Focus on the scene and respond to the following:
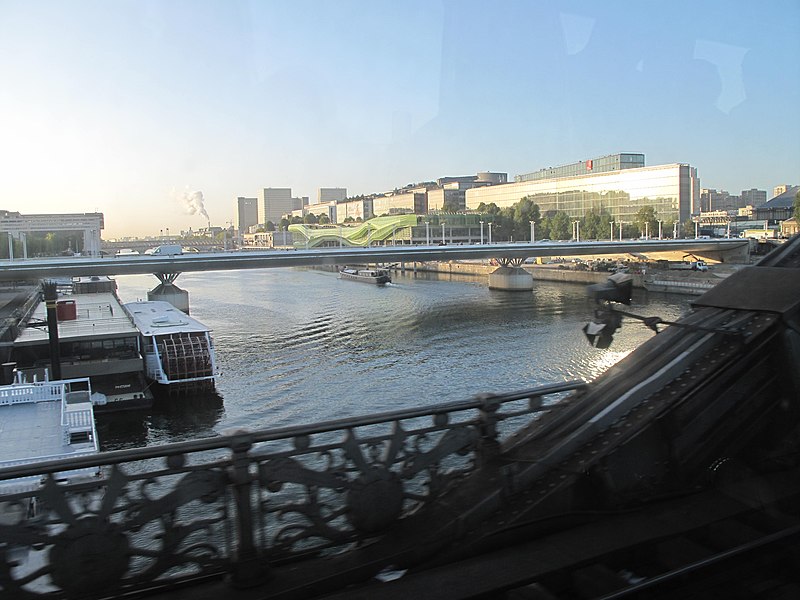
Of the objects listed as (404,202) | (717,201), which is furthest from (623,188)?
(404,202)

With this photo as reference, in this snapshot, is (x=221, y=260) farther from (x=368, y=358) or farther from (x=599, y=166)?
(x=599, y=166)

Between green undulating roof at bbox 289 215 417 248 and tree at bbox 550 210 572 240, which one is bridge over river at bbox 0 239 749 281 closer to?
tree at bbox 550 210 572 240

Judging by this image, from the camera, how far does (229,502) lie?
4.99 ft

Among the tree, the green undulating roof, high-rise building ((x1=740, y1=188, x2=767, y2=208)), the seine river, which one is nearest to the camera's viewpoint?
high-rise building ((x1=740, y1=188, x2=767, y2=208))

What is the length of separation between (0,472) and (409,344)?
11945 mm

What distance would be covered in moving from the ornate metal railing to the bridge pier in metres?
17.8

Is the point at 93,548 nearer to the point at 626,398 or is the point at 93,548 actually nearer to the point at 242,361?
the point at 626,398

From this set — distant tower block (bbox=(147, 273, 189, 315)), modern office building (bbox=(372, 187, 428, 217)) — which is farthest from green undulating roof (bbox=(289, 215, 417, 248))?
distant tower block (bbox=(147, 273, 189, 315))

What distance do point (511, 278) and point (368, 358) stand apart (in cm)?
1087

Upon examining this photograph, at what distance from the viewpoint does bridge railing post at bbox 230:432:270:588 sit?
58.2 inches

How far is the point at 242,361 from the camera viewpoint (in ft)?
41.7

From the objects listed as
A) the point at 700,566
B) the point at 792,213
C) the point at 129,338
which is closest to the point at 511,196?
the point at 792,213

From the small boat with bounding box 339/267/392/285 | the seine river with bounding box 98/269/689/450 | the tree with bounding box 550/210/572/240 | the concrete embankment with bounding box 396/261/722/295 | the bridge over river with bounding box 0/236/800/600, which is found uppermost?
the tree with bounding box 550/210/572/240

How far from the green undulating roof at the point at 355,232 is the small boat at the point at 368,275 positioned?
1826 mm
